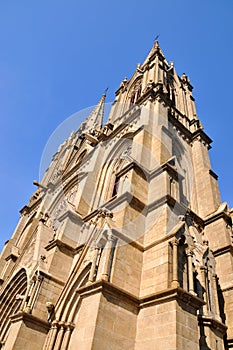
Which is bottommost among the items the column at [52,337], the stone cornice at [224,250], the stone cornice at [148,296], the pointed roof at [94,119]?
the column at [52,337]

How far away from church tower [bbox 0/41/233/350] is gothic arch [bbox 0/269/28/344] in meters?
0.05

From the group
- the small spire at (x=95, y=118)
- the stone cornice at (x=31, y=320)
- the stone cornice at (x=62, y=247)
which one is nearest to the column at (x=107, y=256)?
the stone cornice at (x=31, y=320)

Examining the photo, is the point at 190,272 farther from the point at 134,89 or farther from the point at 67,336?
the point at 134,89

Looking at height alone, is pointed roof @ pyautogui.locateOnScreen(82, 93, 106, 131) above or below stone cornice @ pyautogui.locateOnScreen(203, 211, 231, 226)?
above

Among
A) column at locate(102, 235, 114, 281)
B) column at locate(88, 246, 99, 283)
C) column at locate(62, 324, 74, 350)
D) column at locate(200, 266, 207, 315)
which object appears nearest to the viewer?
column at locate(102, 235, 114, 281)

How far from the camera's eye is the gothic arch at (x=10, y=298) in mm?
13077

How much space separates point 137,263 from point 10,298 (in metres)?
8.67

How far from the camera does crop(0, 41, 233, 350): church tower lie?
21.9ft

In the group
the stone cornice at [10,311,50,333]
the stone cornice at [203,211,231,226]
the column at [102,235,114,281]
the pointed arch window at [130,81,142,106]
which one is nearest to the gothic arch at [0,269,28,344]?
the stone cornice at [10,311,50,333]

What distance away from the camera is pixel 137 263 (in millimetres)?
8266

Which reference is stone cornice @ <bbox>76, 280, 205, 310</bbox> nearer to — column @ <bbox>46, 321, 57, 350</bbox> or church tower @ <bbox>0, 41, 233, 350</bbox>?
church tower @ <bbox>0, 41, 233, 350</bbox>

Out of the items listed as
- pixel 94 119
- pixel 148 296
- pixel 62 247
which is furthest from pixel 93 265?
pixel 94 119

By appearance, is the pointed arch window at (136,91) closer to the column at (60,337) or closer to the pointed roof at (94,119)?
the pointed roof at (94,119)

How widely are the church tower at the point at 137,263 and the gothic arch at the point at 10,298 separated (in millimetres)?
48
